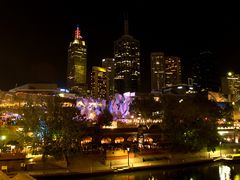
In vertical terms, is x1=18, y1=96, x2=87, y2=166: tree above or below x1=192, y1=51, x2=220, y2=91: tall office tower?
below

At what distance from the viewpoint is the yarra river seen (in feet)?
98.7

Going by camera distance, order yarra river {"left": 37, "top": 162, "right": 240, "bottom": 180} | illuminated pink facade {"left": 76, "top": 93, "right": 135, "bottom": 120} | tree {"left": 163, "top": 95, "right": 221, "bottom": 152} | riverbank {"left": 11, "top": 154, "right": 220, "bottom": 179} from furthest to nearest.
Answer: illuminated pink facade {"left": 76, "top": 93, "right": 135, "bottom": 120} → tree {"left": 163, "top": 95, "right": 221, "bottom": 152} → yarra river {"left": 37, "top": 162, "right": 240, "bottom": 180} → riverbank {"left": 11, "top": 154, "right": 220, "bottom": 179}

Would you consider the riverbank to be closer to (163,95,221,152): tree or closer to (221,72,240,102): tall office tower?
(163,95,221,152): tree

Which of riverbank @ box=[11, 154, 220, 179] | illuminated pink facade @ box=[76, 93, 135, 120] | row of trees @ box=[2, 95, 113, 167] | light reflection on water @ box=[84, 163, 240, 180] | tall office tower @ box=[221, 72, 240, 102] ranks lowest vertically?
light reflection on water @ box=[84, 163, 240, 180]

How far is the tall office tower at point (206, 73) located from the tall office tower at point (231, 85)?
27.5 feet

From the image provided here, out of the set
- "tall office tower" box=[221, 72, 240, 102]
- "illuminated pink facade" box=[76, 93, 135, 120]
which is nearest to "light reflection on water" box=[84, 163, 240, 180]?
"illuminated pink facade" box=[76, 93, 135, 120]

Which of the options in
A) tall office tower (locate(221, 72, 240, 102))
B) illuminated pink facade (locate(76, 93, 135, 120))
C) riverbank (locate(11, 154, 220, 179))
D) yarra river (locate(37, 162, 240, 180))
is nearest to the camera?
riverbank (locate(11, 154, 220, 179))

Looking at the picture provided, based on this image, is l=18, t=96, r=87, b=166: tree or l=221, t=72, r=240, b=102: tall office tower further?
l=221, t=72, r=240, b=102: tall office tower

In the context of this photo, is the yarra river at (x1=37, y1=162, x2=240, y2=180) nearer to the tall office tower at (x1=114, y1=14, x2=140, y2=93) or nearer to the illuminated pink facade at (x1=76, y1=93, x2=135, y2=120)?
the illuminated pink facade at (x1=76, y1=93, x2=135, y2=120)

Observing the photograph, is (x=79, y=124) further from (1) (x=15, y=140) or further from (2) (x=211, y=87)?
(2) (x=211, y=87)

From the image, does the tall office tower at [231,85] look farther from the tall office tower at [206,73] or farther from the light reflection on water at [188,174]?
the light reflection on water at [188,174]

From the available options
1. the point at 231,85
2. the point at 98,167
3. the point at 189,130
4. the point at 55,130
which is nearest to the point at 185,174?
the point at 98,167

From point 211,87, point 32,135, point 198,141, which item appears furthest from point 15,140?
point 211,87

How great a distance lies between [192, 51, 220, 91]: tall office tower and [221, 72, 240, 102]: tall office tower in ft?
27.5
